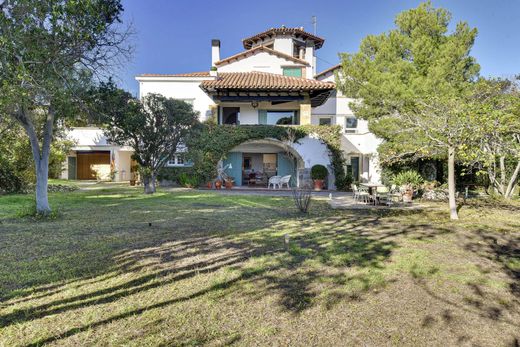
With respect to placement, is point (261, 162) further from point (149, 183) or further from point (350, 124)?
point (149, 183)

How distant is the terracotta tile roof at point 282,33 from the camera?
2770 centimetres

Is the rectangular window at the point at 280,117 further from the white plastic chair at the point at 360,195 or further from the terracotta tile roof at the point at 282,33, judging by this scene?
the white plastic chair at the point at 360,195

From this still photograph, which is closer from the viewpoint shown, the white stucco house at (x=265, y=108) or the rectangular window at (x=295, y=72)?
the white stucco house at (x=265, y=108)

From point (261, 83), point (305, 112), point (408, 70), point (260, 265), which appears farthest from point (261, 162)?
point (260, 265)

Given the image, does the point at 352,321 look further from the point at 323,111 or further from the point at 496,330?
the point at 323,111

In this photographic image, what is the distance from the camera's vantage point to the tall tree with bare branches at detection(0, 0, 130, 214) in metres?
5.82

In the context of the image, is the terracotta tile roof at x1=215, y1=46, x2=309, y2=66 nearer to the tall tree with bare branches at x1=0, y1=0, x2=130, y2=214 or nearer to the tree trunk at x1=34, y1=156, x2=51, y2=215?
the tall tree with bare branches at x1=0, y1=0, x2=130, y2=214

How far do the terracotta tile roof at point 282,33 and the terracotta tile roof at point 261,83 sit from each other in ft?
20.7

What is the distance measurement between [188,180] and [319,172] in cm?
879

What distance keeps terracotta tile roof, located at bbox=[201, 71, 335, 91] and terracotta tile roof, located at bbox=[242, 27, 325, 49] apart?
20.7 feet

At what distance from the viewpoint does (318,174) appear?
20516 millimetres

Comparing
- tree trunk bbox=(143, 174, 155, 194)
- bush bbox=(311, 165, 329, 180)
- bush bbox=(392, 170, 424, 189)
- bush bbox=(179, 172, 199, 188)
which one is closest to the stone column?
bush bbox=(311, 165, 329, 180)

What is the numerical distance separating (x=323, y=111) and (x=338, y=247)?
2032 cm

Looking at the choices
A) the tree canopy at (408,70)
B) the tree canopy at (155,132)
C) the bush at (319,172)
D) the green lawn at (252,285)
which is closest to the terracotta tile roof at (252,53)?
the tree canopy at (408,70)
